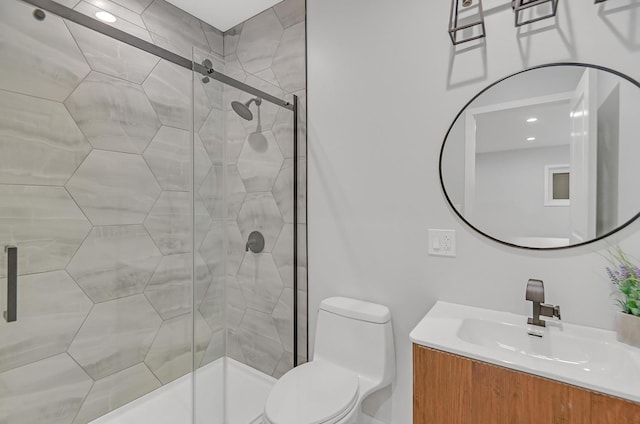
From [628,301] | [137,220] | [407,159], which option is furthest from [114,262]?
[628,301]

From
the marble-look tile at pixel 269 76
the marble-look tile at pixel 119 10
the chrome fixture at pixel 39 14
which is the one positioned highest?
the marble-look tile at pixel 119 10

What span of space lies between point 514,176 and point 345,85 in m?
0.96

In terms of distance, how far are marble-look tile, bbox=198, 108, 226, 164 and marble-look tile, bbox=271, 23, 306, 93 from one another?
0.71 meters

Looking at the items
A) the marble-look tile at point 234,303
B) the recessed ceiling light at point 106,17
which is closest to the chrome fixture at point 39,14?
the recessed ceiling light at point 106,17

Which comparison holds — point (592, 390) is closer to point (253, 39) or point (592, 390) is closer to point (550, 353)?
point (550, 353)

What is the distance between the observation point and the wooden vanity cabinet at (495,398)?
0.83 metres

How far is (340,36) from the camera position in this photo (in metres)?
1.77

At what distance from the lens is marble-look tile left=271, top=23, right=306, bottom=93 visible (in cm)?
194

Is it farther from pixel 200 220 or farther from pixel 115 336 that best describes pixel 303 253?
pixel 115 336

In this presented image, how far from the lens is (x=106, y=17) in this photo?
1729 mm

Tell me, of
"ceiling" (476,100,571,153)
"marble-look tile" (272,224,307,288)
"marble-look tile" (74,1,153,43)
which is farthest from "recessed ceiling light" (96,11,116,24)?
"ceiling" (476,100,571,153)

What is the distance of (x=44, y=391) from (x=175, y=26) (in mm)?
2163

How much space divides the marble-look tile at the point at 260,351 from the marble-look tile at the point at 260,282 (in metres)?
0.16

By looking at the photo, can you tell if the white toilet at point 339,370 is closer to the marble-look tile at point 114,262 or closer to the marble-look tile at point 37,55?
the marble-look tile at point 114,262
